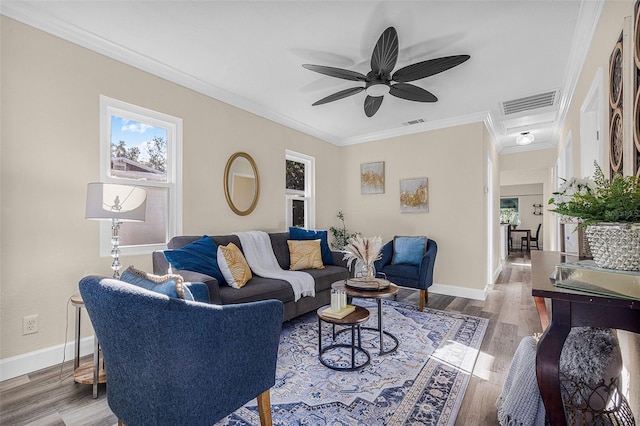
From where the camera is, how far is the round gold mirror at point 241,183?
3.64 m

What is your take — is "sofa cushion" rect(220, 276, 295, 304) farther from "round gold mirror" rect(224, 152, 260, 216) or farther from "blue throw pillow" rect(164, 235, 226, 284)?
"round gold mirror" rect(224, 152, 260, 216)

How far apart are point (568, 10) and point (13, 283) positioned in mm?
4477

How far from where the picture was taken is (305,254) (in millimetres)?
3652

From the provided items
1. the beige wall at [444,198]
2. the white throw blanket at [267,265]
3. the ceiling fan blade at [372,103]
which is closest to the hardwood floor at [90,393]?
the beige wall at [444,198]

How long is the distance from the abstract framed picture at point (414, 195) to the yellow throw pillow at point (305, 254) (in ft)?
6.10

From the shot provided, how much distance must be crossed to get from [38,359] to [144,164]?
70.5 inches

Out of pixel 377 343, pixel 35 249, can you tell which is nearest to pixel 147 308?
pixel 35 249

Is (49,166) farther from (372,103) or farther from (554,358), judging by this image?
(554,358)

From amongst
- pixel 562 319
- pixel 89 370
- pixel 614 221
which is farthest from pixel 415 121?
pixel 89 370

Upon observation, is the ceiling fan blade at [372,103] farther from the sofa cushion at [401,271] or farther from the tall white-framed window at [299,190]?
the sofa cushion at [401,271]

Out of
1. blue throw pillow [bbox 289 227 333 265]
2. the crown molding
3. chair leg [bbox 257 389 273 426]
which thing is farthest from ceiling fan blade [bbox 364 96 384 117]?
chair leg [bbox 257 389 273 426]

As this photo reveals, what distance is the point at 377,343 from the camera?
272 cm

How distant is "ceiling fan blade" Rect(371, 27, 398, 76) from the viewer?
211cm

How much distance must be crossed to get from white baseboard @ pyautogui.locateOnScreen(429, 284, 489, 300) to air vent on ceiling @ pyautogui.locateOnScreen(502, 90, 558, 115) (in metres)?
2.52
